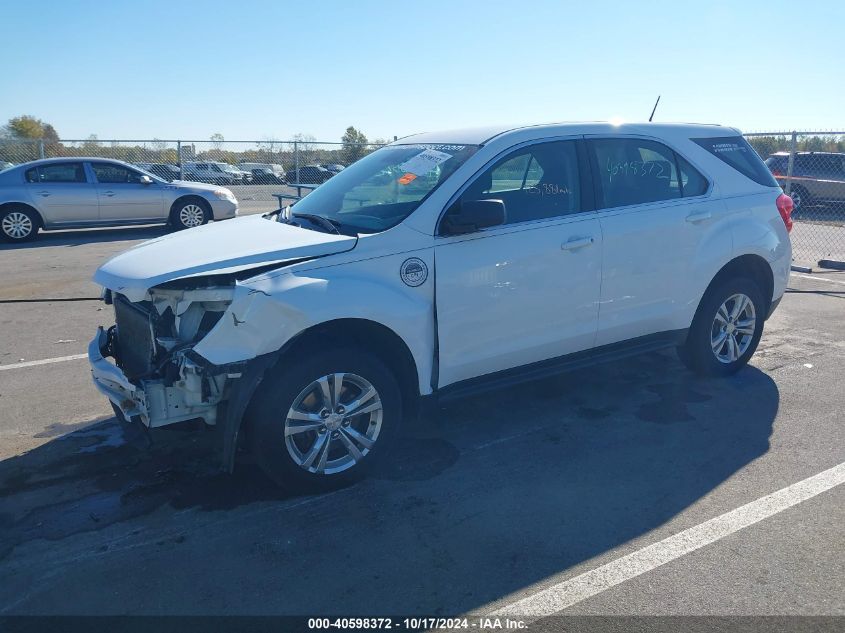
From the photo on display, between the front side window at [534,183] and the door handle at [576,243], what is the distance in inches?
7.9

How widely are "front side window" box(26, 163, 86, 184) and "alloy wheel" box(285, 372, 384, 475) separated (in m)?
12.1

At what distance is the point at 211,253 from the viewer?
13.5ft

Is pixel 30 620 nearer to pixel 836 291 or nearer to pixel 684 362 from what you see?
pixel 684 362

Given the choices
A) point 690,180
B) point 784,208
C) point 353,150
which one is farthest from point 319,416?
point 353,150

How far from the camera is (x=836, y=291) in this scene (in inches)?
380

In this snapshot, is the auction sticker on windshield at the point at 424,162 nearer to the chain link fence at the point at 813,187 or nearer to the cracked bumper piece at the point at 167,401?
the cracked bumper piece at the point at 167,401

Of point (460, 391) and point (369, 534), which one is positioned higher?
point (460, 391)

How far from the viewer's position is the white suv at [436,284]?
12.7 ft

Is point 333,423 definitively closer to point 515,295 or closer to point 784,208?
point 515,295

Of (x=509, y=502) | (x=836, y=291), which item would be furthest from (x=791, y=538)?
(x=836, y=291)

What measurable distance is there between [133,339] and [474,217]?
80.7 inches

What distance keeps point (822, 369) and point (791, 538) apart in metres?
3.11

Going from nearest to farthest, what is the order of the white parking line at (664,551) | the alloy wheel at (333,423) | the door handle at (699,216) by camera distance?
the white parking line at (664,551), the alloy wheel at (333,423), the door handle at (699,216)

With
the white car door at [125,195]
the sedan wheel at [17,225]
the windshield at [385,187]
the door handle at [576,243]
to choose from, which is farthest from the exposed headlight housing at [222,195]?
the door handle at [576,243]
